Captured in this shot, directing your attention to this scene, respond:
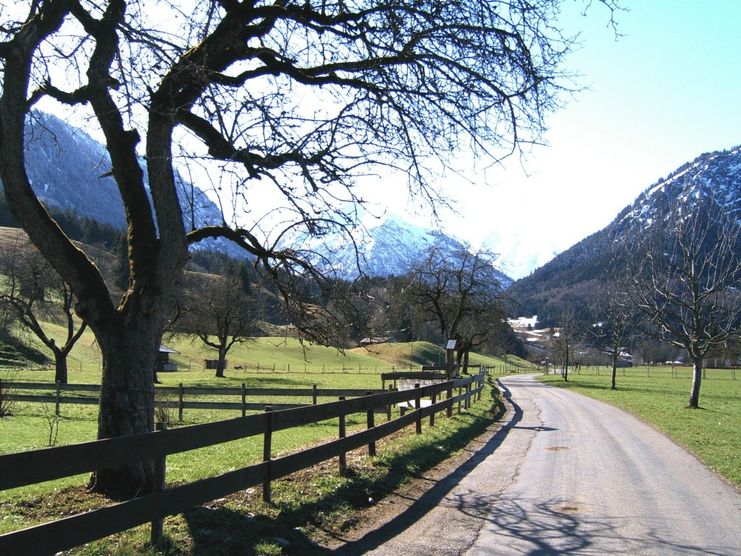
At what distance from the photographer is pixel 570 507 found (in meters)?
7.94

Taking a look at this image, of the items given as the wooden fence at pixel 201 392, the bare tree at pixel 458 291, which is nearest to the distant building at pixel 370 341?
the wooden fence at pixel 201 392

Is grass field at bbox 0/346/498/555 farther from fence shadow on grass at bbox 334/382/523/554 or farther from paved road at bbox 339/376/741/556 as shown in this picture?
paved road at bbox 339/376/741/556

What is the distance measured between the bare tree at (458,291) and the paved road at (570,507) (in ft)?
77.7

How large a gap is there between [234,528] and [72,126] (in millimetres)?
5387

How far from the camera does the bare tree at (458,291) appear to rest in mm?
38784

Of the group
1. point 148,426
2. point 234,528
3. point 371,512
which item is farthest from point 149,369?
point 371,512

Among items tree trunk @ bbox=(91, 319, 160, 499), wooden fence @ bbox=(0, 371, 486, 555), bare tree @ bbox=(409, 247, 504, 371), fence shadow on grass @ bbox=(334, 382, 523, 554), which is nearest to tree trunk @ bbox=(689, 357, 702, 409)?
bare tree @ bbox=(409, 247, 504, 371)

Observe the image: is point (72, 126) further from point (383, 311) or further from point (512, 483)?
point (512, 483)

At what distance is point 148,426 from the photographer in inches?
295

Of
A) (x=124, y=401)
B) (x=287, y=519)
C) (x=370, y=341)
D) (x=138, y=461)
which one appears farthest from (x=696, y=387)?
(x=138, y=461)

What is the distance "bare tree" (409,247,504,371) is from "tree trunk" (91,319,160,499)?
28.3 meters

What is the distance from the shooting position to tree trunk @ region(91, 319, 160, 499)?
23.8 feet

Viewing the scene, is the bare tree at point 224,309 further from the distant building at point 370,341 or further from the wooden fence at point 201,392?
the distant building at point 370,341

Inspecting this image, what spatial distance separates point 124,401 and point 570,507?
5.60 meters
